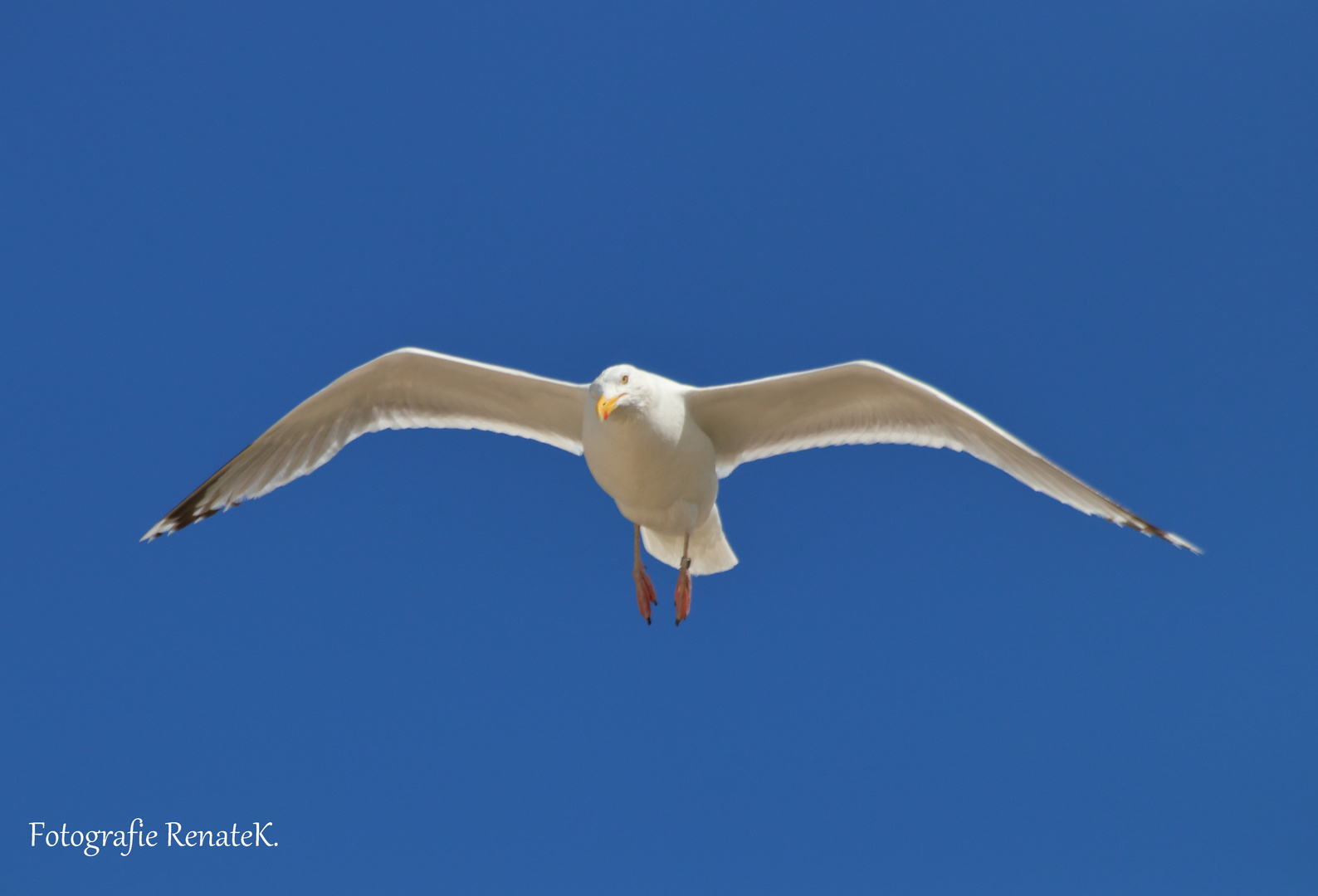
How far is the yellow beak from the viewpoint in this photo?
498 cm

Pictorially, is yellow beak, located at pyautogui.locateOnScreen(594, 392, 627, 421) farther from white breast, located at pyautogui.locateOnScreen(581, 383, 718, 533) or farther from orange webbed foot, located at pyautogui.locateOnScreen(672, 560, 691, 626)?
orange webbed foot, located at pyautogui.locateOnScreen(672, 560, 691, 626)

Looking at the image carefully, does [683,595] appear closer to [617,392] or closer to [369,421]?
[617,392]

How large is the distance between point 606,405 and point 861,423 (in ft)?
5.48

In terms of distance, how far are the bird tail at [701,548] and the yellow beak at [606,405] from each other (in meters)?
1.30

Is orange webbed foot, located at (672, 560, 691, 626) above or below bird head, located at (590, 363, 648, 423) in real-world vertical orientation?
below

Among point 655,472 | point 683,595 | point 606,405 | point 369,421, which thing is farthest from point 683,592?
point 369,421

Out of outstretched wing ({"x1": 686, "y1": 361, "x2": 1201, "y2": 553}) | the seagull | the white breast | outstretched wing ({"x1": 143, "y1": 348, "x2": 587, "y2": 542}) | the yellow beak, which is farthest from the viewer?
outstretched wing ({"x1": 143, "y1": 348, "x2": 587, "y2": 542})

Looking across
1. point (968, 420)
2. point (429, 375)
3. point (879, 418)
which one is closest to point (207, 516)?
point (429, 375)

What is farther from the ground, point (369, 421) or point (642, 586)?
point (369, 421)

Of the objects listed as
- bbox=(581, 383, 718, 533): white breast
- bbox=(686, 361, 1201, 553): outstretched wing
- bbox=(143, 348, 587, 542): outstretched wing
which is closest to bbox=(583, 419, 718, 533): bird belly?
bbox=(581, 383, 718, 533): white breast

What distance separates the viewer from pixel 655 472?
536 cm

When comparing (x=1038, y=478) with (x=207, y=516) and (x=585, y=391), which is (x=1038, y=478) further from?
(x=207, y=516)

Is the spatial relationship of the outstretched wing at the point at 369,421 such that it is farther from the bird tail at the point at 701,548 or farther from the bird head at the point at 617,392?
the bird head at the point at 617,392

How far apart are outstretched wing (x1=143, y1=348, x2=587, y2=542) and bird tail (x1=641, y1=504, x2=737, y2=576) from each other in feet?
2.28
